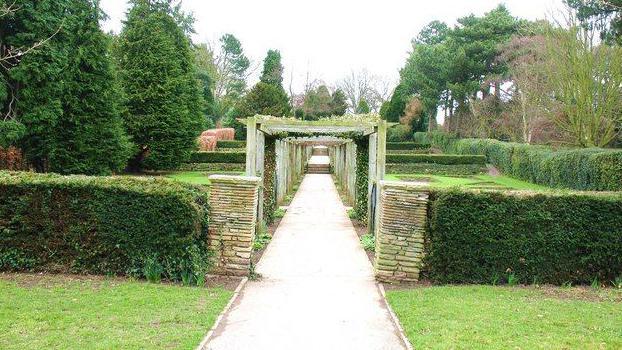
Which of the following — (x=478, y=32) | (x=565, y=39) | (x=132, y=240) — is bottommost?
(x=132, y=240)

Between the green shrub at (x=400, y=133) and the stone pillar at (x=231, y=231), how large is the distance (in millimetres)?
45626

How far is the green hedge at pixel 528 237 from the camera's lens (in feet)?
28.4

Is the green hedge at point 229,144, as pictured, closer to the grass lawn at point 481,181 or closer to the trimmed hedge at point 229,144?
the trimmed hedge at point 229,144

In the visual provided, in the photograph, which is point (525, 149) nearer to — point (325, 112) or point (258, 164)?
point (258, 164)

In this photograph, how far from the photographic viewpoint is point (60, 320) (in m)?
6.01

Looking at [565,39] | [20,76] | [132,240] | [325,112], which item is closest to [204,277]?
[132,240]

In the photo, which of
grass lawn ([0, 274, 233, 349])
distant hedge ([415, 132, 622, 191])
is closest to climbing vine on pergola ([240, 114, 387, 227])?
grass lawn ([0, 274, 233, 349])

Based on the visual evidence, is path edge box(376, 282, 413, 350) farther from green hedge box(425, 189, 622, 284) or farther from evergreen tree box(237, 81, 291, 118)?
evergreen tree box(237, 81, 291, 118)

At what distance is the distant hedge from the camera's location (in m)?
20.5

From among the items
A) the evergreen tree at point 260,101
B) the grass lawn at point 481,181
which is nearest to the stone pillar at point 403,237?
the grass lawn at point 481,181

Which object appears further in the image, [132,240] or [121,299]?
[132,240]

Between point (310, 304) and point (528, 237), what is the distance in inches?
144

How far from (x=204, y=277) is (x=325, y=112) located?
53080 mm

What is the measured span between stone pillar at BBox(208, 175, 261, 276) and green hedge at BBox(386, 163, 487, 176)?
2668 cm
